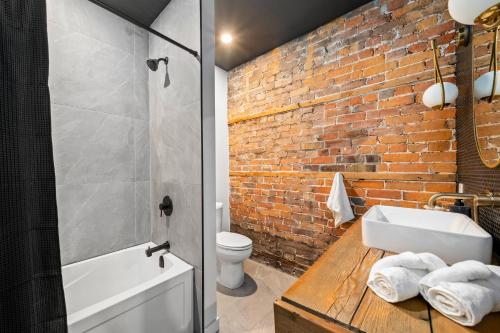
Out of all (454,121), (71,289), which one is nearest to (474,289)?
(454,121)

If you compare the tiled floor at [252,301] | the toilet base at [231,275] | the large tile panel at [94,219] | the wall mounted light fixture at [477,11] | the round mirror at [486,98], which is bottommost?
the tiled floor at [252,301]

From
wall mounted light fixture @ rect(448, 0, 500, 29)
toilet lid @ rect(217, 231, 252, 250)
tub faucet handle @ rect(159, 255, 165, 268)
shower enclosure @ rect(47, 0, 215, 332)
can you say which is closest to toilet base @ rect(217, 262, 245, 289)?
toilet lid @ rect(217, 231, 252, 250)

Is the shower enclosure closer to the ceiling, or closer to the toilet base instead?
the ceiling

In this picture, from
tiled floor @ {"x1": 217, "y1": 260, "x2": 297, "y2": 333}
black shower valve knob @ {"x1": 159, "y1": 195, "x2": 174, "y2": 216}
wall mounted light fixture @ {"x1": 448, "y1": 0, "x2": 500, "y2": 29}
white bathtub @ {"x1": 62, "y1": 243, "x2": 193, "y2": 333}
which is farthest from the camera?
black shower valve knob @ {"x1": 159, "y1": 195, "x2": 174, "y2": 216}

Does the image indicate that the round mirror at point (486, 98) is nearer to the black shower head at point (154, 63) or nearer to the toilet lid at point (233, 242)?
the toilet lid at point (233, 242)

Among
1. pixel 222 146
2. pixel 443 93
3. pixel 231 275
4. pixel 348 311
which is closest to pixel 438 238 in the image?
pixel 348 311

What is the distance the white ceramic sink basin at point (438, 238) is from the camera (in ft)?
2.31

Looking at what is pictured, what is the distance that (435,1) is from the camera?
1.46 m

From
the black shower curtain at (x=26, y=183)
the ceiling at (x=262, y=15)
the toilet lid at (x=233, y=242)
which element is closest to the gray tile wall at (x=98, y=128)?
the ceiling at (x=262, y=15)

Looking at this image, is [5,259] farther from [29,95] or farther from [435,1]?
[435,1]

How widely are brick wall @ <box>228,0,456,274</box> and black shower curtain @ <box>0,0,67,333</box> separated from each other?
6.30 feet

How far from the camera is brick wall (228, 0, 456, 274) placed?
4.95 ft

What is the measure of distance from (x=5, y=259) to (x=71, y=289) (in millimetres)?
1077

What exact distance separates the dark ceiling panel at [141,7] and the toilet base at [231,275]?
246 cm
